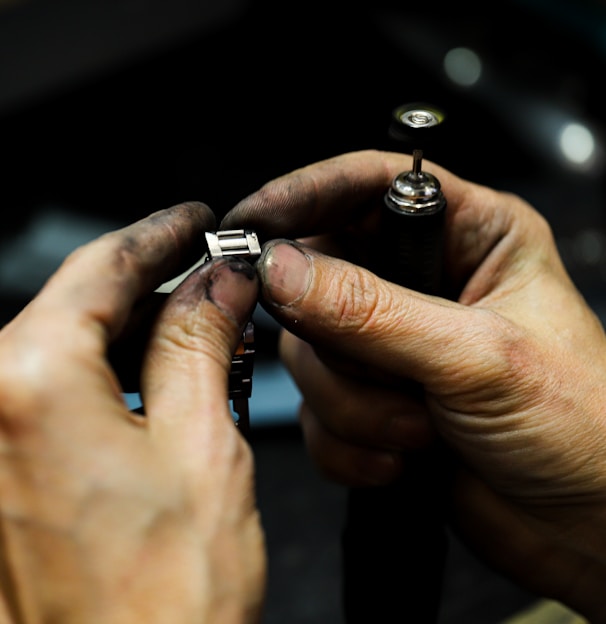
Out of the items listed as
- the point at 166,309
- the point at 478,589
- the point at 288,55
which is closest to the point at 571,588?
the point at 478,589

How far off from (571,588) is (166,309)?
0.52 m

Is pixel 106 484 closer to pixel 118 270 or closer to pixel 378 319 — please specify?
pixel 118 270

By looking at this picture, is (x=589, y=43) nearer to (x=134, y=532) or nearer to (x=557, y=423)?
(x=557, y=423)

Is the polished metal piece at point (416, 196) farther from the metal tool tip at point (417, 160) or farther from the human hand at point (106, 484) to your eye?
the human hand at point (106, 484)

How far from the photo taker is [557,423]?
641mm

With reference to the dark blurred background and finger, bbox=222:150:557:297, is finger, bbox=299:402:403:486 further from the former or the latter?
the dark blurred background

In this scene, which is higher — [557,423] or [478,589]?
[557,423]

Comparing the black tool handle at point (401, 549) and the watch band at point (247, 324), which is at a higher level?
the watch band at point (247, 324)

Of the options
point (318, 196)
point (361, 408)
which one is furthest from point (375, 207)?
point (361, 408)

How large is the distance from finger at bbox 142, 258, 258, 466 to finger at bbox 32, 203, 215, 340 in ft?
0.09

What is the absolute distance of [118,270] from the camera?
0.51 m

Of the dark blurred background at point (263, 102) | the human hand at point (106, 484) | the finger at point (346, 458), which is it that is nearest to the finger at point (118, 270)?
the human hand at point (106, 484)

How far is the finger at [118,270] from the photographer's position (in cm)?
48

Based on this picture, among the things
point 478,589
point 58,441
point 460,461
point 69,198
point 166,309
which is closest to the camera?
point 58,441
